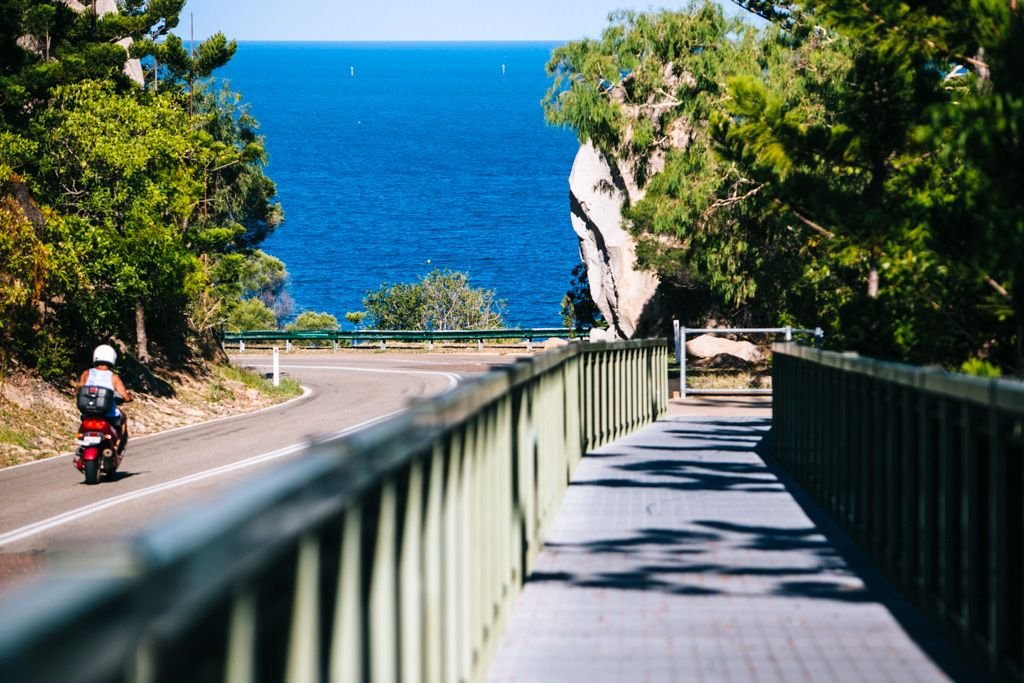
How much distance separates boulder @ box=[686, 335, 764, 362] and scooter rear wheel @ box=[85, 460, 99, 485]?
33.0 metres

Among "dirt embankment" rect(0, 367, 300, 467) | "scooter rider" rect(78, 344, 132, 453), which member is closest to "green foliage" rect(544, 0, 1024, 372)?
"scooter rider" rect(78, 344, 132, 453)

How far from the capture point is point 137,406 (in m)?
30.6

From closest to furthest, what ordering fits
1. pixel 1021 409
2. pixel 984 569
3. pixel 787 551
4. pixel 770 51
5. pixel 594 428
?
pixel 1021 409 → pixel 984 569 → pixel 787 551 → pixel 594 428 → pixel 770 51

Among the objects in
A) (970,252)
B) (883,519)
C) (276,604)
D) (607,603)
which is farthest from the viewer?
(970,252)

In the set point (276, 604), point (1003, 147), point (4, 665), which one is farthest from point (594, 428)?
point (4, 665)

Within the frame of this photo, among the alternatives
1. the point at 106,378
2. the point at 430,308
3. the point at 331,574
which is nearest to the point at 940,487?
the point at 331,574

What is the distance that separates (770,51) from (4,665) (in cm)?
3453

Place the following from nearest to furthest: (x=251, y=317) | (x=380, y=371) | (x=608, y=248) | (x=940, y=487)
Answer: (x=940, y=487), (x=380, y=371), (x=608, y=248), (x=251, y=317)

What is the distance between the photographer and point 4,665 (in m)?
1.51

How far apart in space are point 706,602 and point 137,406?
24524mm

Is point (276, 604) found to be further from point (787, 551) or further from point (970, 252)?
point (970, 252)

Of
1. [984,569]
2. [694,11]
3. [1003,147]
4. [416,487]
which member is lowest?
[984,569]

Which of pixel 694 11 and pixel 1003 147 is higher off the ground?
pixel 694 11

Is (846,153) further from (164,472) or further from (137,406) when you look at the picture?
(137,406)
